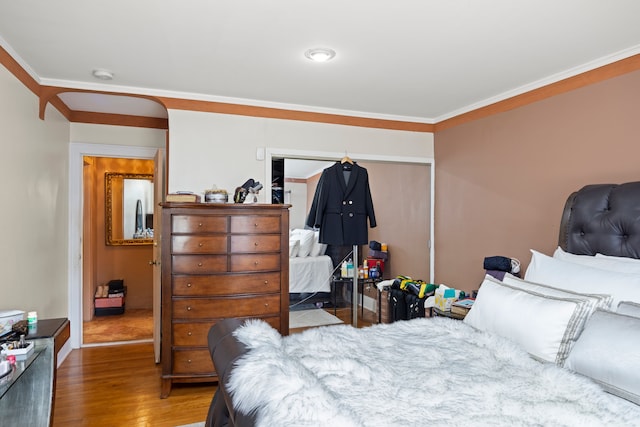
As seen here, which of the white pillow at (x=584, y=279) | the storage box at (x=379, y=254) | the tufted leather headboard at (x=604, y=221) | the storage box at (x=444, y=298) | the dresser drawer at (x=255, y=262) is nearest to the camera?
the white pillow at (x=584, y=279)

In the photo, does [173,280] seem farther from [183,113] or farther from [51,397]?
[183,113]

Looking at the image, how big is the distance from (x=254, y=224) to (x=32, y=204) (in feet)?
5.24

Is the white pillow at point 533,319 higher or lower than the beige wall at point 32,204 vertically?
lower

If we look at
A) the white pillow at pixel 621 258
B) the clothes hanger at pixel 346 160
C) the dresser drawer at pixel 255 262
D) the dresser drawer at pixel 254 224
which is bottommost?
the dresser drawer at pixel 255 262

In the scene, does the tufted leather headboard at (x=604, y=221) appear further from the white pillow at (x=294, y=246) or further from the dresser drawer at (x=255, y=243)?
the white pillow at (x=294, y=246)

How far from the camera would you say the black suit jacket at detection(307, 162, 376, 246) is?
406cm

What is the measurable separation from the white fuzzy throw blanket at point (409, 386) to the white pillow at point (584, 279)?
1.70 ft

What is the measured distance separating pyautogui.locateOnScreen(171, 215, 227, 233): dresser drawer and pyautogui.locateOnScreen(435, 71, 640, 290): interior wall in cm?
225

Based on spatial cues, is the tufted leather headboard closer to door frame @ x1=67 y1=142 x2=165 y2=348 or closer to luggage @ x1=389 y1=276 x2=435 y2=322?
luggage @ x1=389 y1=276 x2=435 y2=322

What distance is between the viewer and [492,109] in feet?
11.8

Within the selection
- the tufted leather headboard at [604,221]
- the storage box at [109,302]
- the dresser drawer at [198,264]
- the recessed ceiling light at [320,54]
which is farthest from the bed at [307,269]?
the storage box at [109,302]

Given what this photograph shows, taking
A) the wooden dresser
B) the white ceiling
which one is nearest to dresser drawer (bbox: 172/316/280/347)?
the wooden dresser

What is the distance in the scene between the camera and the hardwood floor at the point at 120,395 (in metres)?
2.70

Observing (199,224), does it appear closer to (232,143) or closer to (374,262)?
(232,143)
